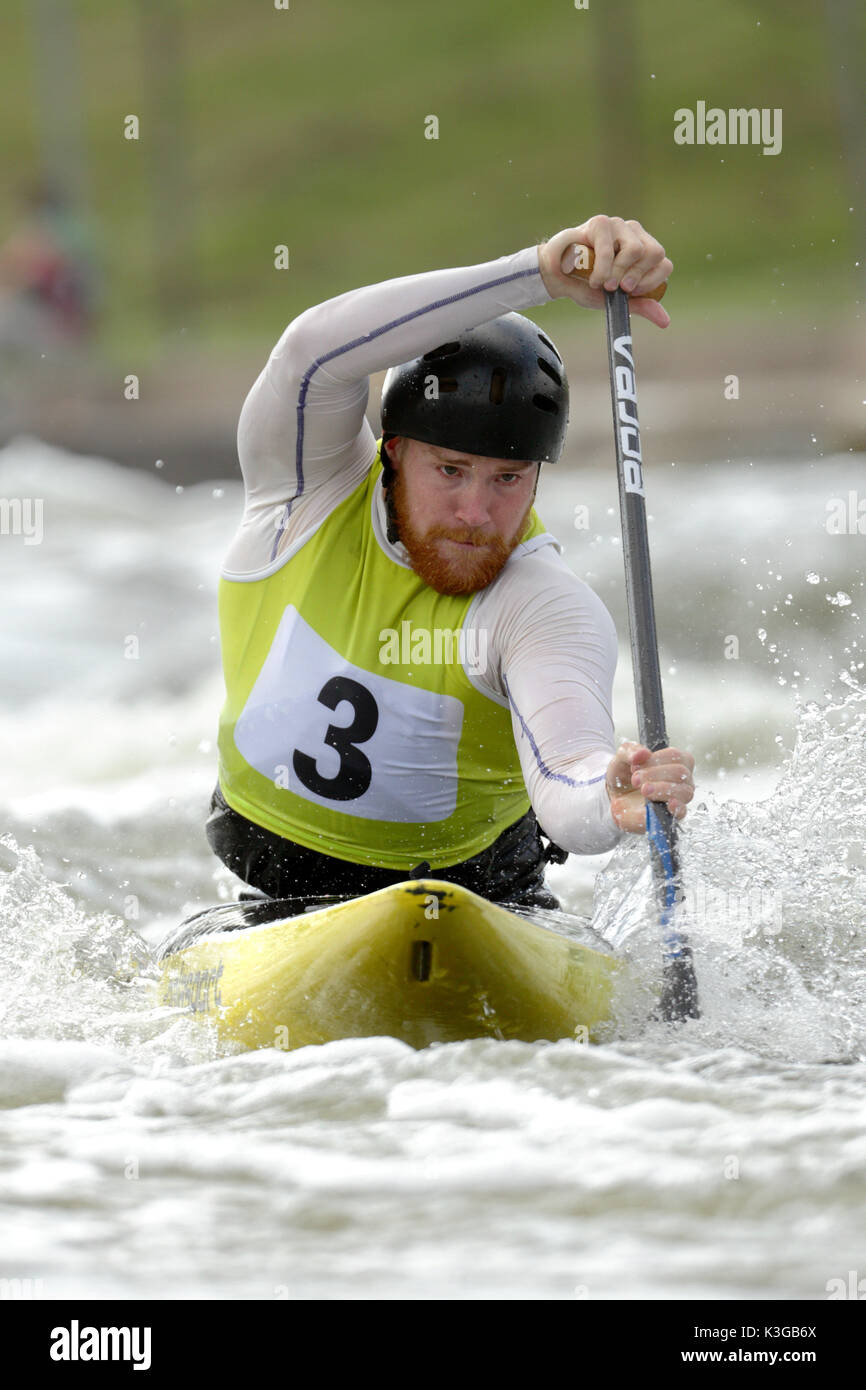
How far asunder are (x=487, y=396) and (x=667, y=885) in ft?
3.27

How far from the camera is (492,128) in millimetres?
24688

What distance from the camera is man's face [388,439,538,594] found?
3.14 meters

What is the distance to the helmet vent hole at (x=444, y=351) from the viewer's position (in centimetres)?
321

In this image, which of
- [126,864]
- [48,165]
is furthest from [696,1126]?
[48,165]

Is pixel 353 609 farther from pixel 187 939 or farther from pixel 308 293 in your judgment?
pixel 308 293

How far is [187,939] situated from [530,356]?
137 centimetres

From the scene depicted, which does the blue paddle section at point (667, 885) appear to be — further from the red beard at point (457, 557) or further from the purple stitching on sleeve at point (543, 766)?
the red beard at point (457, 557)

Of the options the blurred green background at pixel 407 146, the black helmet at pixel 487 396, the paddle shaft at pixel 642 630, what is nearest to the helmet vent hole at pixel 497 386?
the black helmet at pixel 487 396

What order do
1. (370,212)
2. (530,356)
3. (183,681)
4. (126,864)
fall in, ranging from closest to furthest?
(530,356)
(126,864)
(183,681)
(370,212)

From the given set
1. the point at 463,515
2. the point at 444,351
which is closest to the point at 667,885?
the point at 463,515

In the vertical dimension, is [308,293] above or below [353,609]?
above

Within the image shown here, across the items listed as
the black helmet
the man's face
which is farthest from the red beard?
the black helmet

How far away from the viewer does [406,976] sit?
2744 millimetres

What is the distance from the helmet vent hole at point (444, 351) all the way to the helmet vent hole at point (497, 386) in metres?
0.09
